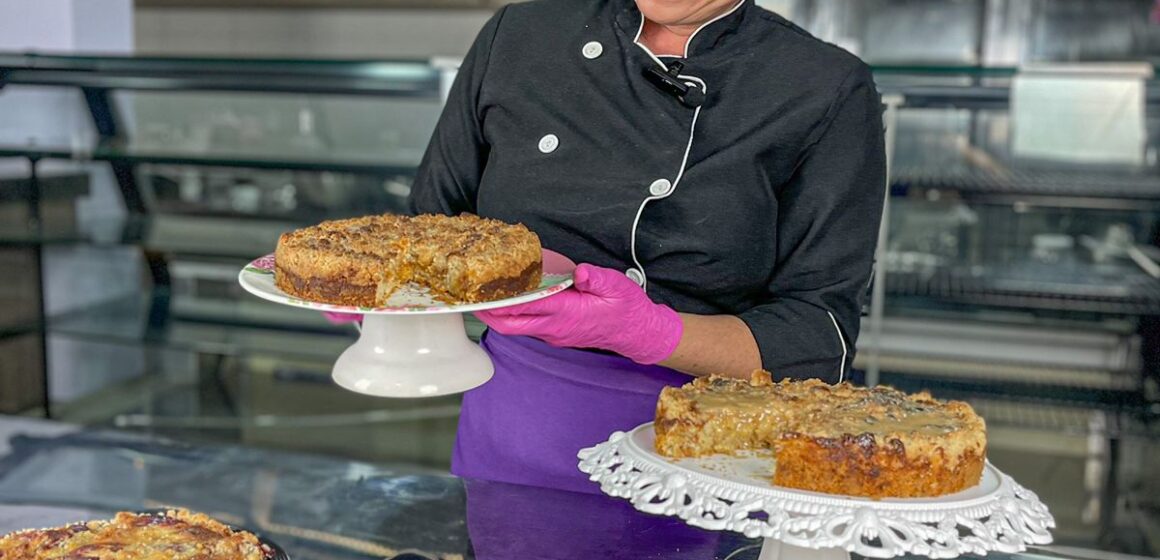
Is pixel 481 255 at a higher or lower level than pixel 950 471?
higher

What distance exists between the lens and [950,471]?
1.10 meters

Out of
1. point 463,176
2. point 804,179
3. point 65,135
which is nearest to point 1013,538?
point 804,179

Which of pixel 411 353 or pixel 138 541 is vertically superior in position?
pixel 411 353

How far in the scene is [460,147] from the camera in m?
1.72

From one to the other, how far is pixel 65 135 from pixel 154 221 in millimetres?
370

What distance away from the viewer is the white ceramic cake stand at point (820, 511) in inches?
38.9

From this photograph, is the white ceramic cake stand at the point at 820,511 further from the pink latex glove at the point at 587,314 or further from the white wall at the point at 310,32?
the white wall at the point at 310,32

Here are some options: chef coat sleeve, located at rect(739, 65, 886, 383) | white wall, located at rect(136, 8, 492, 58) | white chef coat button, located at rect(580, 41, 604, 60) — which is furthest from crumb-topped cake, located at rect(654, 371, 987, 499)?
white wall, located at rect(136, 8, 492, 58)

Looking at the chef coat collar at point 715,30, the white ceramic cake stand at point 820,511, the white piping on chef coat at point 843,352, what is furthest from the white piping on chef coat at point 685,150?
the white ceramic cake stand at point 820,511

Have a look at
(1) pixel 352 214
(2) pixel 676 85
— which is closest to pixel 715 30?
(2) pixel 676 85

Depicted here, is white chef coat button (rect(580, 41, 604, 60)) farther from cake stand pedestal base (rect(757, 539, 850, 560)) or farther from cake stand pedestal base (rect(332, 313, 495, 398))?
cake stand pedestal base (rect(757, 539, 850, 560))

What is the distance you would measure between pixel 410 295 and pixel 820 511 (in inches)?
22.4

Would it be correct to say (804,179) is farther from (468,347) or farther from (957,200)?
(957,200)

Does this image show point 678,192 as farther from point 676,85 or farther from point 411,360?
point 411,360
